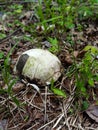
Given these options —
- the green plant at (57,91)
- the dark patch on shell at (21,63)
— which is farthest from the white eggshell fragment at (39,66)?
the green plant at (57,91)

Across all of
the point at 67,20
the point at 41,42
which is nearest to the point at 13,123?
the point at 41,42

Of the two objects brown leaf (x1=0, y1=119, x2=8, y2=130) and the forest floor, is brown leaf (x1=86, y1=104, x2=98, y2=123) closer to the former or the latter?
the forest floor

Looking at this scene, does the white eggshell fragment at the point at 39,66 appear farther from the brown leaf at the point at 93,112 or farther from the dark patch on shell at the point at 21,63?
the brown leaf at the point at 93,112

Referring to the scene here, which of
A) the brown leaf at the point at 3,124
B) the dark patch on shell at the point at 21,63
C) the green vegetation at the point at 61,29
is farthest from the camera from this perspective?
the dark patch on shell at the point at 21,63

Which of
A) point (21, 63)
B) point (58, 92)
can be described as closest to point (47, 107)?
point (58, 92)

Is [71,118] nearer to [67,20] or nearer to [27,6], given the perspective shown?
[67,20]

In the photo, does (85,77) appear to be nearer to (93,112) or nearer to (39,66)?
(93,112)

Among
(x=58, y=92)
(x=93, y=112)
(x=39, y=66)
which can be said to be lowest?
(x=93, y=112)

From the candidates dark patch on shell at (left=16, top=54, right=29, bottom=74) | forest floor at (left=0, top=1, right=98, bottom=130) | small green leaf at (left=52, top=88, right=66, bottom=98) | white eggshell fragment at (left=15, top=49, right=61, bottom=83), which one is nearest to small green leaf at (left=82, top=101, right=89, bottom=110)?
forest floor at (left=0, top=1, right=98, bottom=130)

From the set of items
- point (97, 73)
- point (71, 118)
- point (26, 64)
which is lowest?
point (71, 118)
